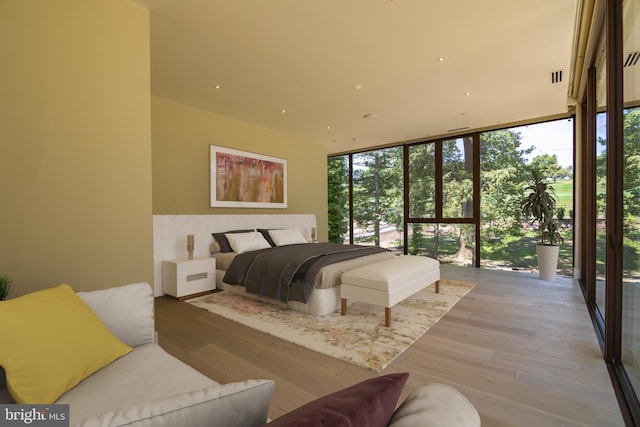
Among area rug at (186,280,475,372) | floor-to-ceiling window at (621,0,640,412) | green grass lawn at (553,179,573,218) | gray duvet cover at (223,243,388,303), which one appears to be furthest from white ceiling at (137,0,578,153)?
area rug at (186,280,475,372)

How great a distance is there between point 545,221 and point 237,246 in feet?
15.9

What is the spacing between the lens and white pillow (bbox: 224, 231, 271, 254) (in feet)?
14.9

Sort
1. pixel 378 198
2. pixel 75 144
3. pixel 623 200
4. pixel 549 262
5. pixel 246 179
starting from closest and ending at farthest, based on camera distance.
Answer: pixel 623 200 < pixel 75 144 < pixel 549 262 < pixel 246 179 < pixel 378 198

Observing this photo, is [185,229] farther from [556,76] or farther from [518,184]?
[518,184]

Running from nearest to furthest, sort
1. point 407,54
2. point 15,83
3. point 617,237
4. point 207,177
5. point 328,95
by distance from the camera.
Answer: point 15,83 → point 617,237 → point 407,54 → point 328,95 → point 207,177

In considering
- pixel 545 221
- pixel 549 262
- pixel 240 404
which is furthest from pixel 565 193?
pixel 240 404

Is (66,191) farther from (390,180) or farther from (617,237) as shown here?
(390,180)

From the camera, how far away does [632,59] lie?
69.6 inches

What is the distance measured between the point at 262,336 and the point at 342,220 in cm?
549

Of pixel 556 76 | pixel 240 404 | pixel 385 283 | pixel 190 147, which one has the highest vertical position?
pixel 556 76

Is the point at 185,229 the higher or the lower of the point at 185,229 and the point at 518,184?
the lower

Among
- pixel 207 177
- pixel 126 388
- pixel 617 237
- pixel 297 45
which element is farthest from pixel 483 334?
pixel 207 177

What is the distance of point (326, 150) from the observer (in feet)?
24.0

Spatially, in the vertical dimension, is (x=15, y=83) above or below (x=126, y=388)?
above
